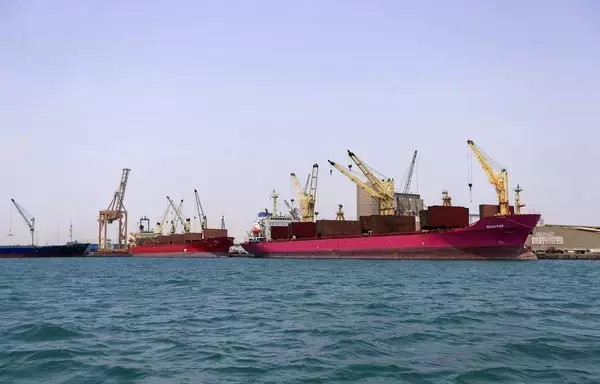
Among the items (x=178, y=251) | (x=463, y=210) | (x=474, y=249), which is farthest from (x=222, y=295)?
(x=178, y=251)

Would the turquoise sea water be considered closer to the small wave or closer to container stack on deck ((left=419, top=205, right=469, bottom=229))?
the small wave

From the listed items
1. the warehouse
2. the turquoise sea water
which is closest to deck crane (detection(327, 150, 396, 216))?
the warehouse

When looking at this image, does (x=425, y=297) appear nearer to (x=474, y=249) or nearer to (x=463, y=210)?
(x=474, y=249)

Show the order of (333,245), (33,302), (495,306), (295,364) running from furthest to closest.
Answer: (333,245), (33,302), (495,306), (295,364)

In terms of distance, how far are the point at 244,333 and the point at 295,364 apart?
4.40m

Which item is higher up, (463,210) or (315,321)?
(463,210)

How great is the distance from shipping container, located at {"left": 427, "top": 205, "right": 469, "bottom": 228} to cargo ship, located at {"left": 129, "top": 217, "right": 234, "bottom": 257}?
209ft

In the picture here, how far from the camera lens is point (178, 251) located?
411ft

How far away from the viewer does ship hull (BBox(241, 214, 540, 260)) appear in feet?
207

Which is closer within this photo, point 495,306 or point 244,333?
point 244,333

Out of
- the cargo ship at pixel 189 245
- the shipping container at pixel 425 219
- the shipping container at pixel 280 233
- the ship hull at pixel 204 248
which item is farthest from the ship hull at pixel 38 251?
the shipping container at pixel 425 219

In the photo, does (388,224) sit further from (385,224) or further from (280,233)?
(280,233)

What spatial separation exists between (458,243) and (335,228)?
29.8 m

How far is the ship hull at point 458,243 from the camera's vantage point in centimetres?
6306
